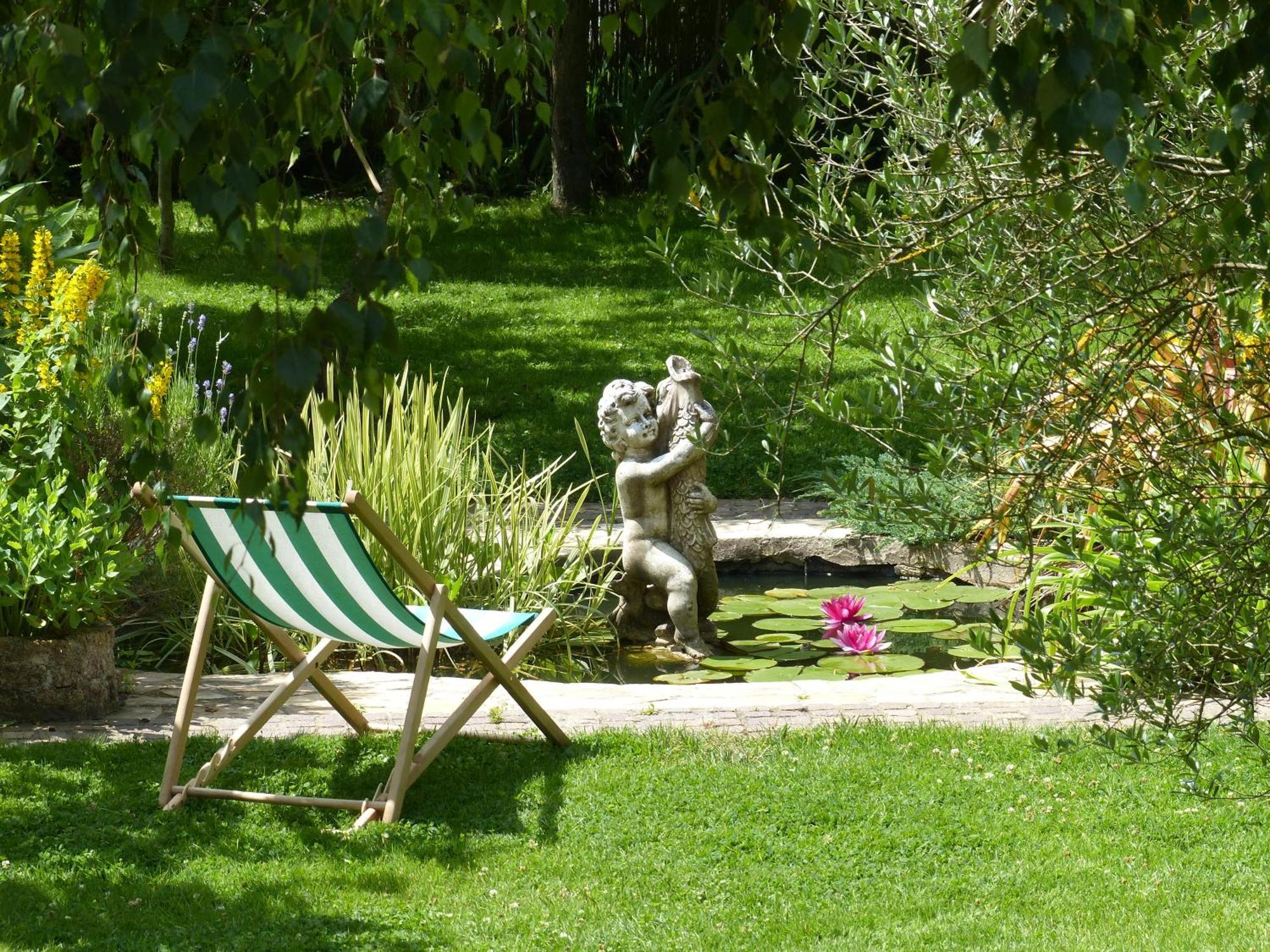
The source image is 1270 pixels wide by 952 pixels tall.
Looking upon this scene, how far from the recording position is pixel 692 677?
5.86 meters

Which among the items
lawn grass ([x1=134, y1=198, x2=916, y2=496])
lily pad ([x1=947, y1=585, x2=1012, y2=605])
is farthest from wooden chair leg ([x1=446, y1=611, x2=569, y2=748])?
lawn grass ([x1=134, y1=198, x2=916, y2=496])

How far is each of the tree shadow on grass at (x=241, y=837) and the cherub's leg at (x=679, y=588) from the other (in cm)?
162

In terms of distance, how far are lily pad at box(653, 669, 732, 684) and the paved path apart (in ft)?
→ 1.87

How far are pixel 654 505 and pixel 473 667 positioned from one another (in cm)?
104

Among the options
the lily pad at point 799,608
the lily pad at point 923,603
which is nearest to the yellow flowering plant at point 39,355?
the lily pad at point 799,608

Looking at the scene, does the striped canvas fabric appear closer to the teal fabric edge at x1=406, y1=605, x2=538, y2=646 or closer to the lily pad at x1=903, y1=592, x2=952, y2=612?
the teal fabric edge at x1=406, y1=605, x2=538, y2=646

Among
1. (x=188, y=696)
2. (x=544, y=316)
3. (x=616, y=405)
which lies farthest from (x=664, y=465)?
(x=544, y=316)

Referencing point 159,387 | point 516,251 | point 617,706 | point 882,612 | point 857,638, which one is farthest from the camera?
point 516,251

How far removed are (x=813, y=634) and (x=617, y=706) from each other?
6.06 ft

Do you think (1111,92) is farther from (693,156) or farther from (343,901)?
(343,901)

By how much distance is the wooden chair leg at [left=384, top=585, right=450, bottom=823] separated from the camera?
391cm

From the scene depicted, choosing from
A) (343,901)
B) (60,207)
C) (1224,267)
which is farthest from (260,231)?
(60,207)

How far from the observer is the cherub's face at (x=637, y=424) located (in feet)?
20.0

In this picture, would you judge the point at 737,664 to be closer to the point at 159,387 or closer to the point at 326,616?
the point at 326,616
